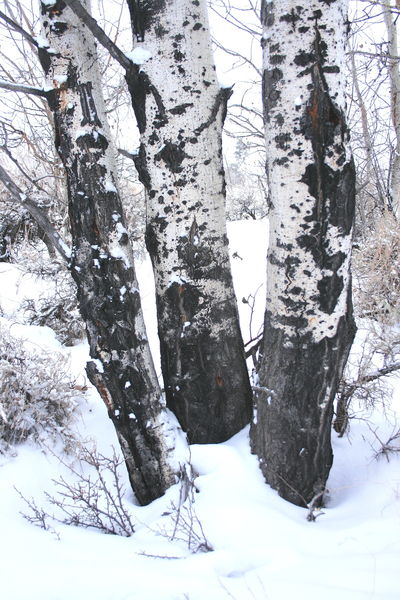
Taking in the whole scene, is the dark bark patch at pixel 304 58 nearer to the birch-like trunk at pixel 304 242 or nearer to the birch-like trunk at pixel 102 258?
the birch-like trunk at pixel 304 242

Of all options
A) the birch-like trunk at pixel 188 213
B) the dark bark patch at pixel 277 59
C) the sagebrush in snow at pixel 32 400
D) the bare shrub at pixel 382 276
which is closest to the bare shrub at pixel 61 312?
the sagebrush in snow at pixel 32 400

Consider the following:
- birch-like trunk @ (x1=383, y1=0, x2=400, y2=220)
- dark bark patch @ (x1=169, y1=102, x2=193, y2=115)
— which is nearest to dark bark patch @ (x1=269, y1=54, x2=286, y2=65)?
dark bark patch @ (x1=169, y1=102, x2=193, y2=115)

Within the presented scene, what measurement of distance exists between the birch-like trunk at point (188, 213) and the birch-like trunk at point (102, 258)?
0.43 feet

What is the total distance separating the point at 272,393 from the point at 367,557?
0.63 metres

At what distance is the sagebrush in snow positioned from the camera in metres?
2.55

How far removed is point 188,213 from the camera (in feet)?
5.90

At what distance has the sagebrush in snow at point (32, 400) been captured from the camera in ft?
8.38

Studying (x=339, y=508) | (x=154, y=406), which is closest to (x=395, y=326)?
(x=339, y=508)

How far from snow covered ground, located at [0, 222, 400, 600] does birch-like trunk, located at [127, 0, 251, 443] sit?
0.25 metres

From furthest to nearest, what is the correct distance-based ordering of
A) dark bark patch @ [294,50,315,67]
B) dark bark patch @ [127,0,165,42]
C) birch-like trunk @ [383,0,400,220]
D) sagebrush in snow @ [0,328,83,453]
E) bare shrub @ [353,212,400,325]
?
birch-like trunk @ [383,0,400,220] → bare shrub @ [353,212,400,325] → sagebrush in snow @ [0,328,83,453] → dark bark patch @ [127,0,165,42] → dark bark patch @ [294,50,315,67]

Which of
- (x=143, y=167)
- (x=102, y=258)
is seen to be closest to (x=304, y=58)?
(x=143, y=167)

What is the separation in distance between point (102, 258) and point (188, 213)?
40 cm

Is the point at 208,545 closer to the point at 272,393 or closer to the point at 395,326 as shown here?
the point at 272,393

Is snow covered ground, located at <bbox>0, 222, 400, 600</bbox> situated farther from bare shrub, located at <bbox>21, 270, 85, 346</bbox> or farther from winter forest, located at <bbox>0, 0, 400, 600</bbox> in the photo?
bare shrub, located at <bbox>21, 270, 85, 346</bbox>
